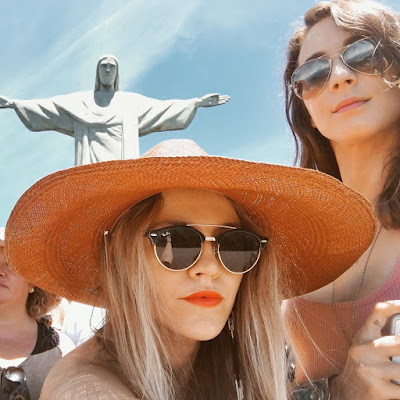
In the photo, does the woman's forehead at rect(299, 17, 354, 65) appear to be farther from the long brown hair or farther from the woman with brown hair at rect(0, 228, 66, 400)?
the woman with brown hair at rect(0, 228, 66, 400)

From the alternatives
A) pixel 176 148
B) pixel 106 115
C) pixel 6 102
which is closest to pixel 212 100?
pixel 106 115

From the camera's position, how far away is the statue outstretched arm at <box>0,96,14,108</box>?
1002 cm

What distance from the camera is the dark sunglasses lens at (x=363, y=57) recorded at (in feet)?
5.58

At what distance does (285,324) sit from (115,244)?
1.71ft

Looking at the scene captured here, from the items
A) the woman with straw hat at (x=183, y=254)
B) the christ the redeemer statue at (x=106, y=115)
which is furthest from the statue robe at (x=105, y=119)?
the woman with straw hat at (x=183, y=254)

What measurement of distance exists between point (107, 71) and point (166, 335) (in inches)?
366

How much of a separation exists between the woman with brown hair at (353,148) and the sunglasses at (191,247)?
0.27m

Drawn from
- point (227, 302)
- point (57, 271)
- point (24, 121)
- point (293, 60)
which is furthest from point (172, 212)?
point (24, 121)

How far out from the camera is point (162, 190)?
1493 mm

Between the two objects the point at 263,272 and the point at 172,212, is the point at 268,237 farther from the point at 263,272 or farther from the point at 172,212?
the point at 172,212

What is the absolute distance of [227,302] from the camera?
4.91 feet

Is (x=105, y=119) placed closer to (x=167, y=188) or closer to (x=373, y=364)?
(x=167, y=188)

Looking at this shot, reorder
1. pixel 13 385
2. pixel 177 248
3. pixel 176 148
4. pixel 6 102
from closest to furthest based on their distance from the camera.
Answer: pixel 177 248 → pixel 176 148 → pixel 13 385 → pixel 6 102

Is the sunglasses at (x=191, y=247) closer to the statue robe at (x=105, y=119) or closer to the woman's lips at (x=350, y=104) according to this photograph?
the woman's lips at (x=350, y=104)
